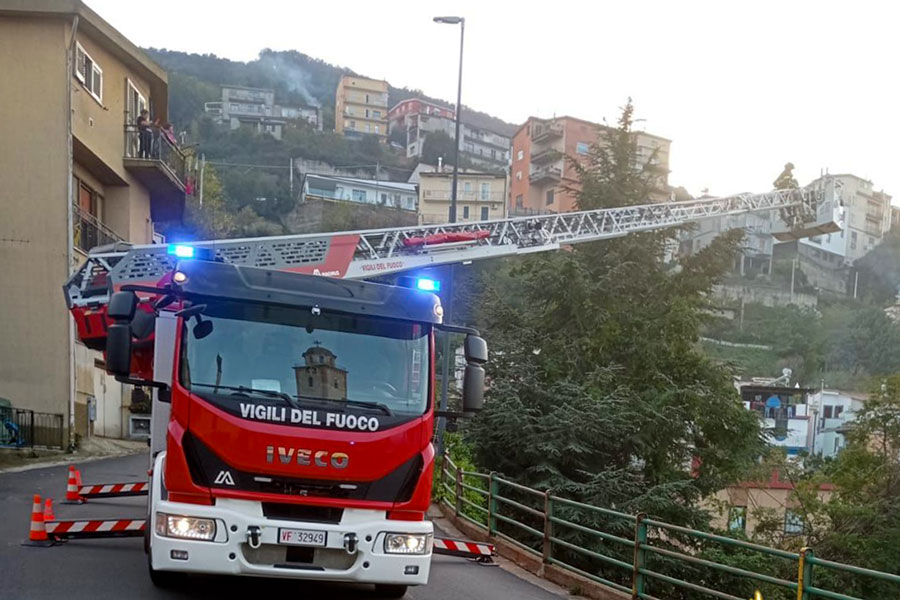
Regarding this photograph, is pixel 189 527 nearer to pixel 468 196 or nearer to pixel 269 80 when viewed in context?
pixel 468 196

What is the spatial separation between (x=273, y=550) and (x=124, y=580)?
2.29 m

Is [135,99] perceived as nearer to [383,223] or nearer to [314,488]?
[314,488]

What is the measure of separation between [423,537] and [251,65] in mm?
160335

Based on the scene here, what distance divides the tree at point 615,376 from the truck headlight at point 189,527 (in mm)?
11804

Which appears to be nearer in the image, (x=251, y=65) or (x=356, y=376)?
(x=356, y=376)

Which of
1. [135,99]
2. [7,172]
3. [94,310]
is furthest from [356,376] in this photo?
[135,99]

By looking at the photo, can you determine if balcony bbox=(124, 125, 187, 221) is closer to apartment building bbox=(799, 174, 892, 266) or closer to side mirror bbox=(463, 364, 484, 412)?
side mirror bbox=(463, 364, 484, 412)

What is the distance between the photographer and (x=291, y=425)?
6.80 meters

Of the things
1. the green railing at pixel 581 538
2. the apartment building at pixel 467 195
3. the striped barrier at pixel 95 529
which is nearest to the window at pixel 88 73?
the green railing at pixel 581 538

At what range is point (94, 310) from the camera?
1245 cm

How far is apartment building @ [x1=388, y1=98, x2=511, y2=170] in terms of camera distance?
12541 cm

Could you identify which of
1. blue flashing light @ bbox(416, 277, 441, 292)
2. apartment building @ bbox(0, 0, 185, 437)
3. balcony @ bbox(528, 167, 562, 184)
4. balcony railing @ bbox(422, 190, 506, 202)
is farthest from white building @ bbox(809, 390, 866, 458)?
blue flashing light @ bbox(416, 277, 441, 292)

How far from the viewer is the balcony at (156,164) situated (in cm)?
2762

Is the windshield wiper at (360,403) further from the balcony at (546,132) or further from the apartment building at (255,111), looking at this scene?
the apartment building at (255,111)
